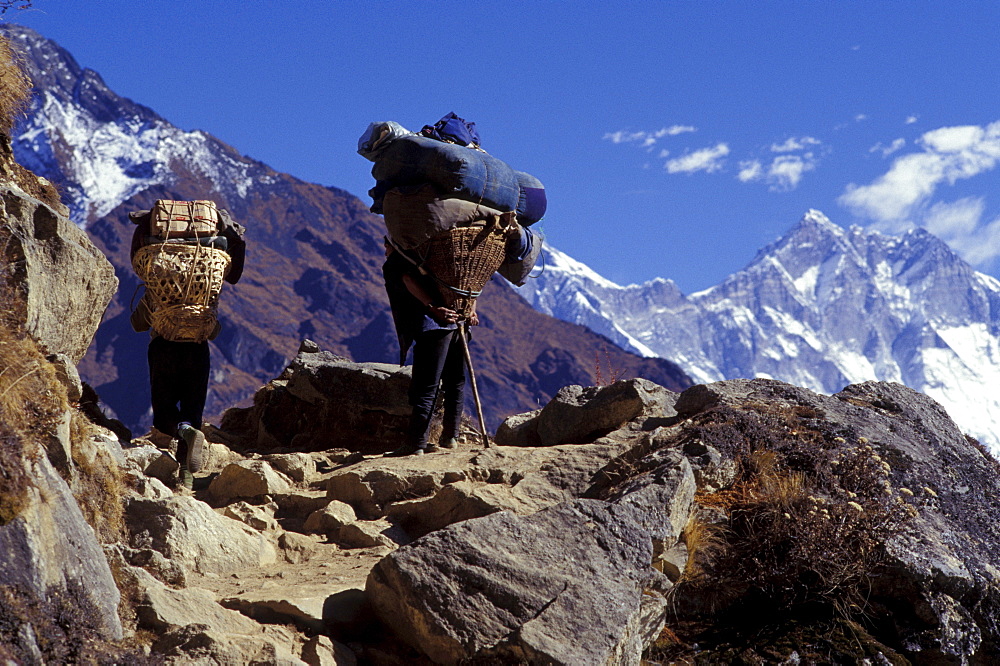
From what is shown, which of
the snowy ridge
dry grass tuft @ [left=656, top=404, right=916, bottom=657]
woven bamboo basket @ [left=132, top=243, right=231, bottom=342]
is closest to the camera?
dry grass tuft @ [left=656, top=404, right=916, bottom=657]

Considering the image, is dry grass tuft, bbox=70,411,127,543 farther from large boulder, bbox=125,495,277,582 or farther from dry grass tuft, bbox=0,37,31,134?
dry grass tuft, bbox=0,37,31,134

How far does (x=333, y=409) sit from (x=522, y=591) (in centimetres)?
484

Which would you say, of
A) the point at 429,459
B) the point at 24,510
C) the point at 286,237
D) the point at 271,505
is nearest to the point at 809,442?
the point at 429,459

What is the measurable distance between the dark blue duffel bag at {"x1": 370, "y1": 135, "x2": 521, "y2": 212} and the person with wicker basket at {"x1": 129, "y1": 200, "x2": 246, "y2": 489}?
1.23m

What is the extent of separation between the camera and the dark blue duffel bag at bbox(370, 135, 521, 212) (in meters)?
7.03

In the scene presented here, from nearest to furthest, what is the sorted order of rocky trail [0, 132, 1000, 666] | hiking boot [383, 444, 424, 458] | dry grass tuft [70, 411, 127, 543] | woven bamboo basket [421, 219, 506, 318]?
rocky trail [0, 132, 1000, 666] < dry grass tuft [70, 411, 127, 543] < hiking boot [383, 444, 424, 458] < woven bamboo basket [421, 219, 506, 318]

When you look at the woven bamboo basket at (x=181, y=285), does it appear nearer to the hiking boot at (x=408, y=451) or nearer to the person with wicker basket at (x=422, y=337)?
the person with wicker basket at (x=422, y=337)

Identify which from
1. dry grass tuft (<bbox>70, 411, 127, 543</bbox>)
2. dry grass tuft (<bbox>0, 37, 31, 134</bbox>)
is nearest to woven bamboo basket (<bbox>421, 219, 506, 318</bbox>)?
dry grass tuft (<bbox>0, 37, 31, 134</bbox>)

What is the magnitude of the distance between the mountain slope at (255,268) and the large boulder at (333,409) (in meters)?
64.1

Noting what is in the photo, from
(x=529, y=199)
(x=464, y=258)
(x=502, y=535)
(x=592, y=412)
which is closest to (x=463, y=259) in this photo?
(x=464, y=258)

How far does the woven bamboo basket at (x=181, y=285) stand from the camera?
272 inches

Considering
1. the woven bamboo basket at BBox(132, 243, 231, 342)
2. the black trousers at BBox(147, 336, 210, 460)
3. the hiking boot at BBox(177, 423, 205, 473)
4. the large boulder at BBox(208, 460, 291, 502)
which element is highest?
the woven bamboo basket at BBox(132, 243, 231, 342)

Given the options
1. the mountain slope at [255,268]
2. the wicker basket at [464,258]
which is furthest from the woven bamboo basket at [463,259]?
the mountain slope at [255,268]

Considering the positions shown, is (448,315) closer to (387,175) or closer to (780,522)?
(387,175)
